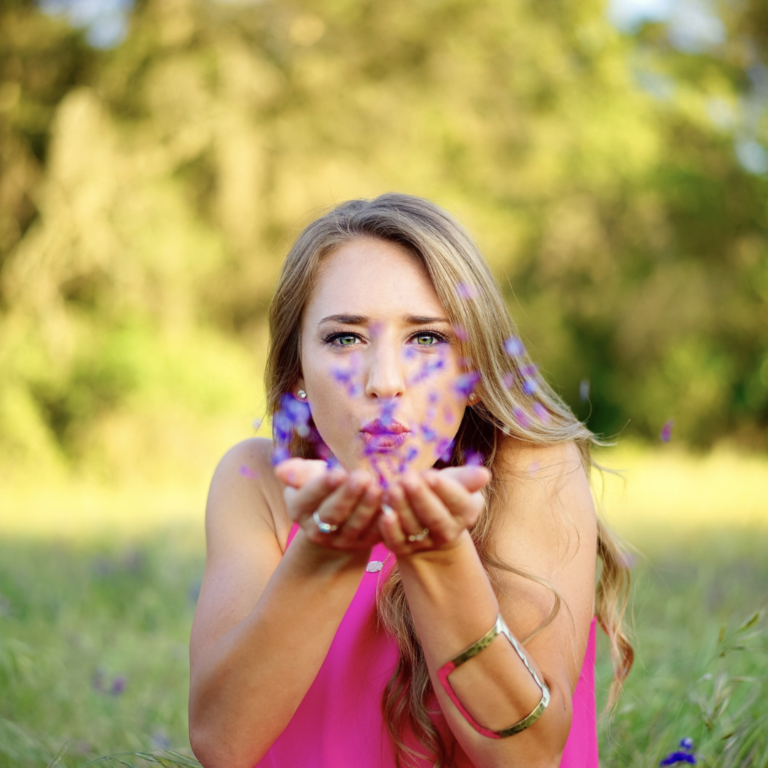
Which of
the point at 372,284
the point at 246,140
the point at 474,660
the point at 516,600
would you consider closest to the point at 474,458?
the point at 516,600

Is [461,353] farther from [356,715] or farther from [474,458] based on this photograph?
[356,715]

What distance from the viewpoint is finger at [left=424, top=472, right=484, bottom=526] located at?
A: 1.21 m

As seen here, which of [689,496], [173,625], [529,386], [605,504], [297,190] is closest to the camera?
[529,386]

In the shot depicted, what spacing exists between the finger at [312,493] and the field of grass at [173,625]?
146 cm

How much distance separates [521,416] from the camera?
199 centimetres

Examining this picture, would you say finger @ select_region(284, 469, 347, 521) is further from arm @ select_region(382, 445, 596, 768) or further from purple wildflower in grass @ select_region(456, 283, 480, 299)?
purple wildflower in grass @ select_region(456, 283, 480, 299)

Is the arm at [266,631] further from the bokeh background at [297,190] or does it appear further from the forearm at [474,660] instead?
the bokeh background at [297,190]

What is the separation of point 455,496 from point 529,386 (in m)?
0.81

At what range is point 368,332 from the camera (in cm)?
182

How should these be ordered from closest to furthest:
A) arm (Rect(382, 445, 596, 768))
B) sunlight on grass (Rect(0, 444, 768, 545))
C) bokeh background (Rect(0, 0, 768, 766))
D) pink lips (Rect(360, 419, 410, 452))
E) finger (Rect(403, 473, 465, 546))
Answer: finger (Rect(403, 473, 465, 546)), arm (Rect(382, 445, 596, 768)), pink lips (Rect(360, 419, 410, 452)), sunlight on grass (Rect(0, 444, 768, 545)), bokeh background (Rect(0, 0, 768, 766))

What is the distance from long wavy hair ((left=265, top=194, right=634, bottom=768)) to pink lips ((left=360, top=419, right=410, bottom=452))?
0.36 m

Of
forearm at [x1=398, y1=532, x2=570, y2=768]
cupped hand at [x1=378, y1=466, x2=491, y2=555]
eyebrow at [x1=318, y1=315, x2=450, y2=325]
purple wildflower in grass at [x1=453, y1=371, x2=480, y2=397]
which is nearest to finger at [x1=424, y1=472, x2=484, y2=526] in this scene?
cupped hand at [x1=378, y1=466, x2=491, y2=555]

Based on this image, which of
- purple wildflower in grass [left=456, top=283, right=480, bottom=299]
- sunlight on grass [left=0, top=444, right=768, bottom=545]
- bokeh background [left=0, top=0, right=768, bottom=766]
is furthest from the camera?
bokeh background [left=0, top=0, right=768, bottom=766]

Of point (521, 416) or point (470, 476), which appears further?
point (521, 416)
